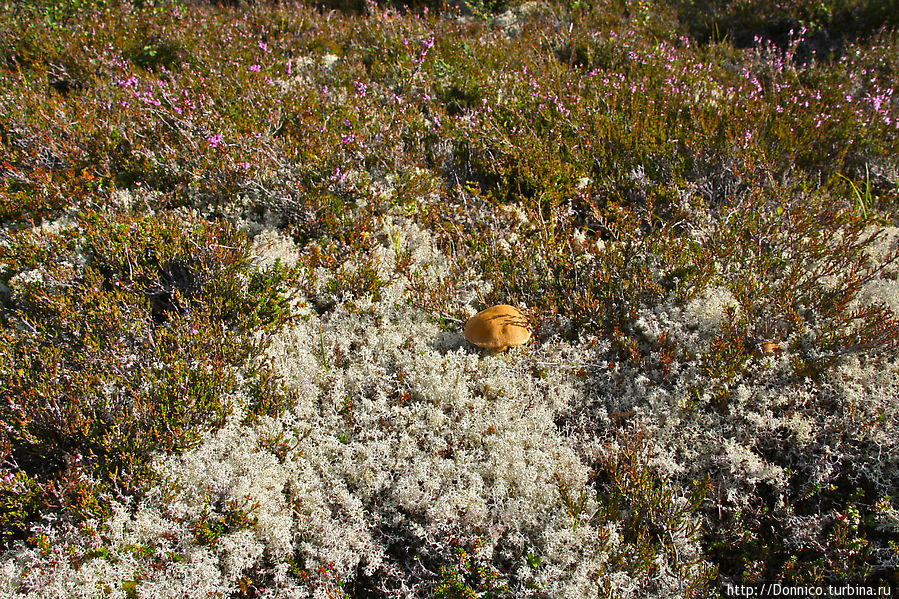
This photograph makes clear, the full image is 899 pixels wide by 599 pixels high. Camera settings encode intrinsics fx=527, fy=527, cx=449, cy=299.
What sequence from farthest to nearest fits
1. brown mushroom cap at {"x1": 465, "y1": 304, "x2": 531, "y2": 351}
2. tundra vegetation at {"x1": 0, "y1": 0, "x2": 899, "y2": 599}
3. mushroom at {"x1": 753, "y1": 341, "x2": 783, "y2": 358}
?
1. brown mushroom cap at {"x1": 465, "y1": 304, "x2": 531, "y2": 351}
2. mushroom at {"x1": 753, "y1": 341, "x2": 783, "y2": 358}
3. tundra vegetation at {"x1": 0, "y1": 0, "x2": 899, "y2": 599}

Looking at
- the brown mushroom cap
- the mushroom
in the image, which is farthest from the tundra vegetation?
the brown mushroom cap

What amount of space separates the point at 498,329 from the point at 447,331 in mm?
466

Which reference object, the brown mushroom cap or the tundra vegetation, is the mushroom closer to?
the tundra vegetation

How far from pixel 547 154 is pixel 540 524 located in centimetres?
324

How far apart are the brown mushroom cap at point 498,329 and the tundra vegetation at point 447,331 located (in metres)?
0.13

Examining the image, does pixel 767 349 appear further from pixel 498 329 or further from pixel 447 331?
pixel 447 331

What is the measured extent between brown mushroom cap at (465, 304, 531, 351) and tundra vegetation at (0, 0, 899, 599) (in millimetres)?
131

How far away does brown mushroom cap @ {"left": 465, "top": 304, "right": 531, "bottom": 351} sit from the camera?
3.49m

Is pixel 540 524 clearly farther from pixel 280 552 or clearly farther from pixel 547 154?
pixel 547 154

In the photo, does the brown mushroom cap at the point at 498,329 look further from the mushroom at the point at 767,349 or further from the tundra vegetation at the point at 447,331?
the mushroom at the point at 767,349

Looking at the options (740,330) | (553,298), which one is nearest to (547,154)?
(553,298)

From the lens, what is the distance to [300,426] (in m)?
3.23

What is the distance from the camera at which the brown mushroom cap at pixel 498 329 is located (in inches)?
137

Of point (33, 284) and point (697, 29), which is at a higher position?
point (697, 29)
